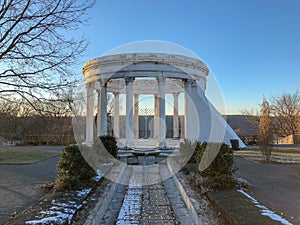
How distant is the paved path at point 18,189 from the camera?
203 inches

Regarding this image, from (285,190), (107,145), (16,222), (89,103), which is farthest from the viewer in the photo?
(89,103)

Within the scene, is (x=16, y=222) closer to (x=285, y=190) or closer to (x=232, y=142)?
(x=285, y=190)

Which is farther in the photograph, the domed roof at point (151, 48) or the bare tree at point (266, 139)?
the domed roof at point (151, 48)

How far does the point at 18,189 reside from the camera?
22.8ft

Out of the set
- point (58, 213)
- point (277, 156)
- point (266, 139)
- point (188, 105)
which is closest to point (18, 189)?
point (58, 213)

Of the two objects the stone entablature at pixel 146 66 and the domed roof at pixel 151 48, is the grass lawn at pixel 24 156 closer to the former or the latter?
the stone entablature at pixel 146 66

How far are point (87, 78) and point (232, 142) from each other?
36.8ft

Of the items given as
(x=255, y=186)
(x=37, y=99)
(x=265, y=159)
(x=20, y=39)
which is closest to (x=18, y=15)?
(x=20, y=39)

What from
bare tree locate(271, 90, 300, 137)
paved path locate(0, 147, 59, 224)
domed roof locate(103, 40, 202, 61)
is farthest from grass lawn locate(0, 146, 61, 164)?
bare tree locate(271, 90, 300, 137)

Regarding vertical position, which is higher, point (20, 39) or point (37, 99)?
point (20, 39)

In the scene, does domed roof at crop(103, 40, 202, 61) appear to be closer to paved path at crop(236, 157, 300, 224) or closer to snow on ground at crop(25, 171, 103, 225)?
paved path at crop(236, 157, 300, 224)

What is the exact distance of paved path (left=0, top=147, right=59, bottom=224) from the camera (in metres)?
5.15

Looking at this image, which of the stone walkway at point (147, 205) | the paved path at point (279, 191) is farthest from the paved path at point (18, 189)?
the paved path at point (279, 191)

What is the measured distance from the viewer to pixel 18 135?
2677 centimetres
